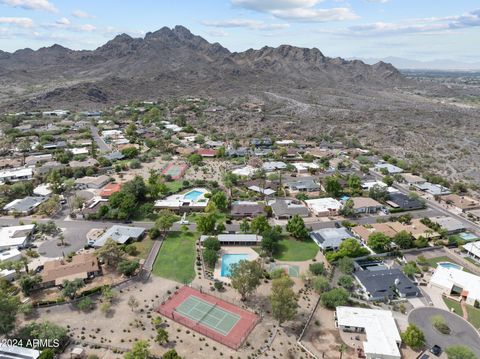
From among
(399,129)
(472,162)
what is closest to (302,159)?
(472,162)

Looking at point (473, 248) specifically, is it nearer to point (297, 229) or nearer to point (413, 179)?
point (297, 229)

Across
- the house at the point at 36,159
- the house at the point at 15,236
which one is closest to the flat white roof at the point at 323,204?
the house at the point at 15,236

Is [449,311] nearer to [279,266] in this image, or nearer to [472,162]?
[279,266]

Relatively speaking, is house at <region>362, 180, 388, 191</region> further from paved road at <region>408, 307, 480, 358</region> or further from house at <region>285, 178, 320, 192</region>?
paved road at <region>408, 307, 480, 358</region>

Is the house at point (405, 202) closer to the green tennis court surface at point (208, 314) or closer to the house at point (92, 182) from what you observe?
the green tennis court surface at point (208, 314)

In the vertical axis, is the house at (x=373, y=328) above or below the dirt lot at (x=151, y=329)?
above

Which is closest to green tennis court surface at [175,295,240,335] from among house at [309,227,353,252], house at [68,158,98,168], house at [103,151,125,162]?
house at [309,227,353,252]

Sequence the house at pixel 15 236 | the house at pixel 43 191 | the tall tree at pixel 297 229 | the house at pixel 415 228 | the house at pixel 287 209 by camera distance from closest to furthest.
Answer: the house at pixel 15 236
the tall tree at pixel 297 229
the house at pixel 415 228
the house at pixel 287 209
the house at pixel 43 191
